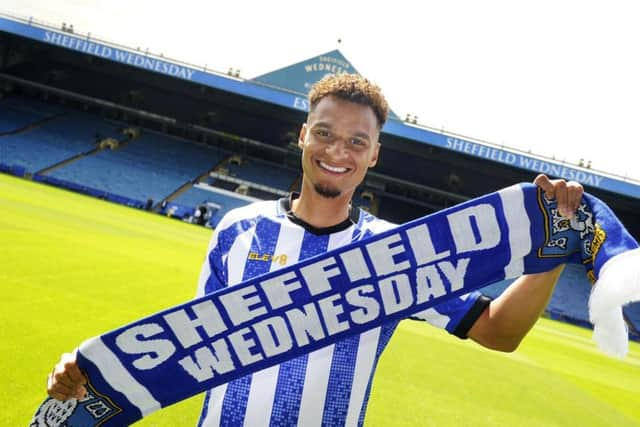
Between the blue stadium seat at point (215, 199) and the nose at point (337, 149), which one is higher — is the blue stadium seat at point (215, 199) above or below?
below

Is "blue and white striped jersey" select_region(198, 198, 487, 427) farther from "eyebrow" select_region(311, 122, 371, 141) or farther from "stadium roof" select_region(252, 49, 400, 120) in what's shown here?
"stadium roof" select_region(252, 49, 400, 120)

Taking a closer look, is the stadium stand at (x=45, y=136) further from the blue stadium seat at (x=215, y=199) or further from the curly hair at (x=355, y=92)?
the curly hair at (x=355, y=92)

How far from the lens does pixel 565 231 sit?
4.81 feet

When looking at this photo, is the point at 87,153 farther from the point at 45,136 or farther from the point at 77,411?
the point at 77,411

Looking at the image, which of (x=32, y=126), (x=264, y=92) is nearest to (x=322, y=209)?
(x=264, y=92)

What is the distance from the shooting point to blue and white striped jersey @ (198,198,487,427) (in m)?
1.40

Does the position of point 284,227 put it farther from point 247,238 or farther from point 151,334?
point 151,334

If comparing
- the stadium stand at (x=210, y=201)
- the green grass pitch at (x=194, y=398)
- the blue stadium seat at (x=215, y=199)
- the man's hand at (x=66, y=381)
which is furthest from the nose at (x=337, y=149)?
the blue stadium seat at (x=215, y=199)

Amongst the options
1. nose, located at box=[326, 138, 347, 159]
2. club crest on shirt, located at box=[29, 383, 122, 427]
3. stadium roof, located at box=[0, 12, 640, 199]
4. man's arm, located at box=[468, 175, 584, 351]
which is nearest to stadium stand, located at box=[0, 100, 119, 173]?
stadium roof, located at box=[0, 12, 640, 199]

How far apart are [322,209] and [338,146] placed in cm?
23

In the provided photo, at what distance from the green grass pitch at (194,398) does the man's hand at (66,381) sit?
104 centimetres

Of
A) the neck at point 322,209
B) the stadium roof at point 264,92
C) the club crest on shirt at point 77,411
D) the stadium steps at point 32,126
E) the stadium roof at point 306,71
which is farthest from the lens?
the stadium steps at point 32,126

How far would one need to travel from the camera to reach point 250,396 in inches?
56.6

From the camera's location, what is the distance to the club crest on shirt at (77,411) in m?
1.50
